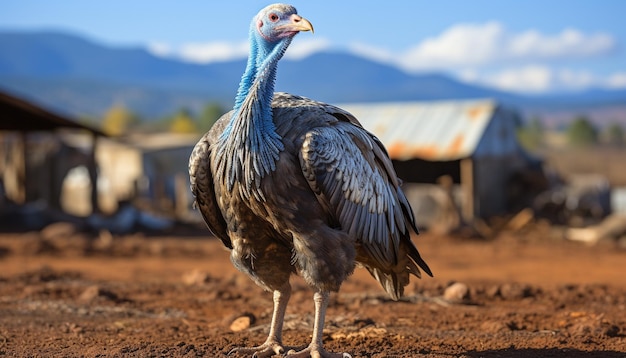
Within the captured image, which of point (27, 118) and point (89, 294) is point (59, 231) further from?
point (89, 294)

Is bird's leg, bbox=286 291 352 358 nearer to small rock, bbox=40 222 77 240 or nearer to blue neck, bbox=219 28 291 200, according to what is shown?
blue neck, bbox=219 28 291 200

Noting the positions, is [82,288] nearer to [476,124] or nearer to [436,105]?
[476,124]

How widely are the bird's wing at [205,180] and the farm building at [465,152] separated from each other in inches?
632

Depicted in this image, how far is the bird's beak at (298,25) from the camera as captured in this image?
17.6 feet

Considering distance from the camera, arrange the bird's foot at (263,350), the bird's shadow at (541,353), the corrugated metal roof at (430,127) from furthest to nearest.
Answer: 1. the corrugated metal roof at (430,127)
2. the bird's shadow at (541,353)
3. the bird's foot at (263,350)

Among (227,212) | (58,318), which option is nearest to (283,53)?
(227,212)

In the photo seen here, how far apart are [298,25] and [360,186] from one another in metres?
1.11

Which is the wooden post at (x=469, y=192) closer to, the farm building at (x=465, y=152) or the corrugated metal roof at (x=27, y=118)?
the farm building at (x=465, y=152)

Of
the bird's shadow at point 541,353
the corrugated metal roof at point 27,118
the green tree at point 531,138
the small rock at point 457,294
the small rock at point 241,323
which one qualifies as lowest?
the green tree at point 531,138

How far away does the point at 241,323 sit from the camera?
7.17 meters

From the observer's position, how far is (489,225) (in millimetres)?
22000

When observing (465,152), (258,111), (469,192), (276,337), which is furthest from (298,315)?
(469,192)

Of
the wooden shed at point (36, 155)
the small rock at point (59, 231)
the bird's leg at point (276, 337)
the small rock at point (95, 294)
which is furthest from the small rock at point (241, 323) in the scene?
the wooden shed at point (36, 155)

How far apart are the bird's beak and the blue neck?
9 centimetres
